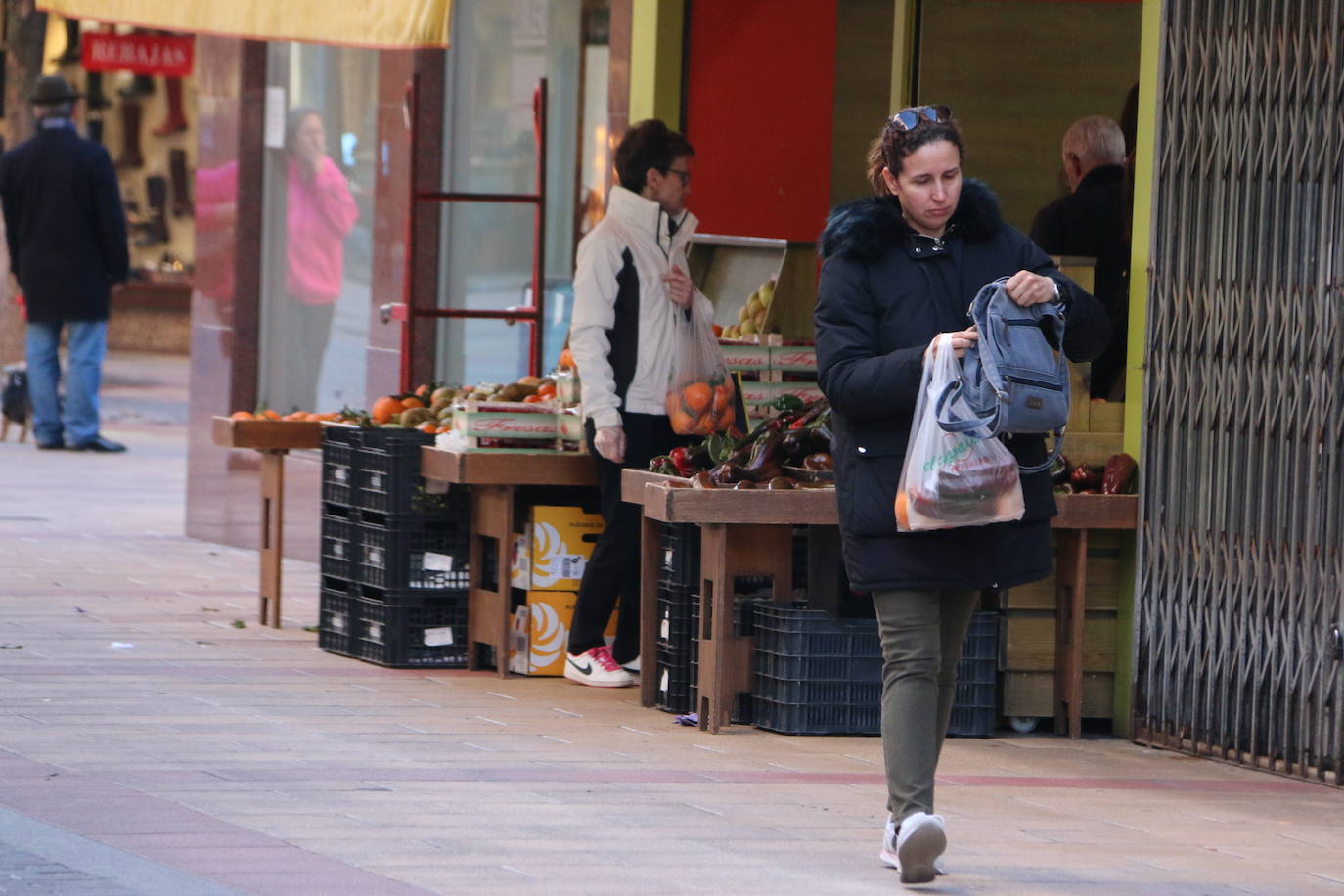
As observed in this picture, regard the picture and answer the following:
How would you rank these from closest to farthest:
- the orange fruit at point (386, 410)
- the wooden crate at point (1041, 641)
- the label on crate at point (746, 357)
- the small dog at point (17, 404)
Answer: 1. the wooden crate at point (1041, 641)
2. the label on crate at point (746, 357)
3. the orange fruit at point (386, 410)
4. the small dog at point (17, 404)

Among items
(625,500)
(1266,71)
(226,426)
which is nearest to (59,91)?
(226,426)

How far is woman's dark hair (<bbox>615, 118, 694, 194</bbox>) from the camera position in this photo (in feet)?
27.1

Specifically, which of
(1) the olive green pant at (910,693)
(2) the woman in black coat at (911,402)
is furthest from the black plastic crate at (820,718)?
(1) the olive green pant at (910,693)

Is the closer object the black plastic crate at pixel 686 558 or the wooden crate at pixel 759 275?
the black plastic crate at pixel 686 558

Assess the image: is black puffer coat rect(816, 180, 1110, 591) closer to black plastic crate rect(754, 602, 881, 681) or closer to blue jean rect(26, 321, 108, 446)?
black plastic crate rect(754, 602, 881, 681)

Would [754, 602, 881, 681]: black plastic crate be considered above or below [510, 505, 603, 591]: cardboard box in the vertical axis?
below

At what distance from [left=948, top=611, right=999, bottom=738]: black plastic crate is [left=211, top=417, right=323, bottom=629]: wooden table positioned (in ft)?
10.4

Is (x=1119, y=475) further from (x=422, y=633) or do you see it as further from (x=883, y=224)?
(x=422, y=633)

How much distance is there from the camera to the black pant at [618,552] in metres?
8.20

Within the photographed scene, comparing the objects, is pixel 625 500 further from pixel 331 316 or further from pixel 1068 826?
pixel 331 316

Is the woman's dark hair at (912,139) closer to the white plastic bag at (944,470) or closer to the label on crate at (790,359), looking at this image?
the white plastic bag at (944,470)

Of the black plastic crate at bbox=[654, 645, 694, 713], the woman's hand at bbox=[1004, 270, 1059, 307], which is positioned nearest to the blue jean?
the black plastic crate at bbox=[654, 645, 694, 713]

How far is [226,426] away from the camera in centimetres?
962

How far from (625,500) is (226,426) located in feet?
7.75
